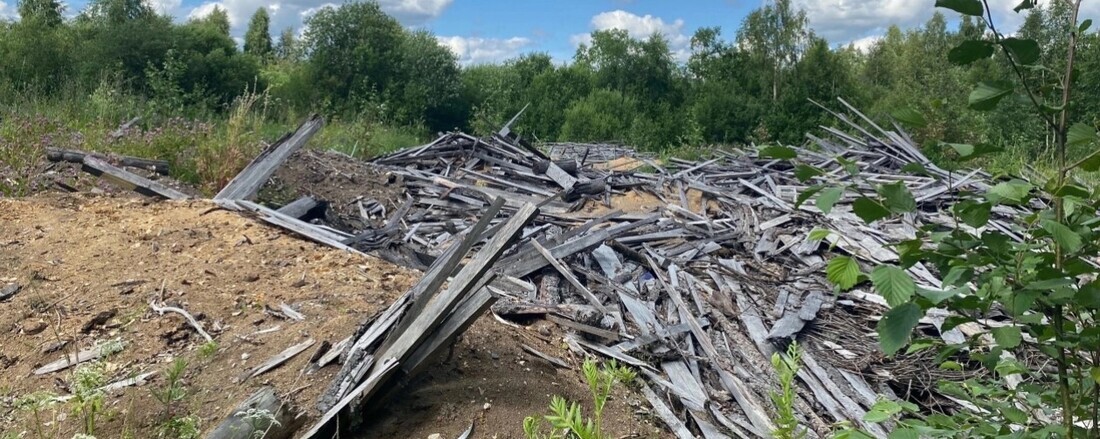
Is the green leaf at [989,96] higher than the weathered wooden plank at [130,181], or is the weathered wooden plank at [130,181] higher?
the green leaf at [989,96]

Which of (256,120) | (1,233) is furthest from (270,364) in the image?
(256,120)

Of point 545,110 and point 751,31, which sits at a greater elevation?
point 751,31

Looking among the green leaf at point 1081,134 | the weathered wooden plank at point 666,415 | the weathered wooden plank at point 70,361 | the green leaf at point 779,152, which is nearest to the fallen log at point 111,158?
the weathered wooden plank at point 70,361

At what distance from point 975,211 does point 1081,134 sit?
0.25 m

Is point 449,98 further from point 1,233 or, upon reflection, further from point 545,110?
point 1,233

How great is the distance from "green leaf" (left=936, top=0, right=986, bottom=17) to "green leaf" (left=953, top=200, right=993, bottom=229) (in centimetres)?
37

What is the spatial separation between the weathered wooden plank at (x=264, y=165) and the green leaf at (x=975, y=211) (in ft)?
21.4

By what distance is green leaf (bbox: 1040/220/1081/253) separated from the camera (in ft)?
4.49

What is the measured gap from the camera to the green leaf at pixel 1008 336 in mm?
1470

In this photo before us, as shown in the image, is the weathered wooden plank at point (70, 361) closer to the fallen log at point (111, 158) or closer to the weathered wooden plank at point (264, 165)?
the weathered wooden plank at point (264, 165)

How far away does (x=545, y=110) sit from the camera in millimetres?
35906

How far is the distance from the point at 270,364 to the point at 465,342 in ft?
2.94

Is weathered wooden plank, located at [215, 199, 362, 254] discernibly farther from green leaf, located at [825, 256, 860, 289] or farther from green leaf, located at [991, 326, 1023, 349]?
green leaf, located at [991, 326, 1023, 349]

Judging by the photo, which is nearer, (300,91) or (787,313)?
(787,313)
